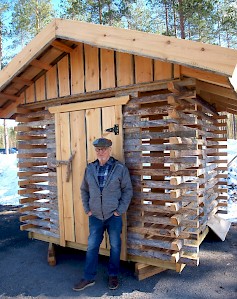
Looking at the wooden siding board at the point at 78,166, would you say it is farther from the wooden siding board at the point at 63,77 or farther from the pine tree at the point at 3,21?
the pine tree at the point at 3,21

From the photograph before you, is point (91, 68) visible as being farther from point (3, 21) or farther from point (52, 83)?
point (3, 21)

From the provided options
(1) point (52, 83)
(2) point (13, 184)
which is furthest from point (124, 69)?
(2) point (13, 184)

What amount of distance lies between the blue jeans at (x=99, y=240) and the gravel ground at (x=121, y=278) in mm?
251

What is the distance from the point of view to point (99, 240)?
382 cm

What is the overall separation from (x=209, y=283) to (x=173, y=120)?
2.34 metres

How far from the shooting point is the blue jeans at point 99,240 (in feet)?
12.2

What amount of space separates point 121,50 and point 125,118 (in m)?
1.00

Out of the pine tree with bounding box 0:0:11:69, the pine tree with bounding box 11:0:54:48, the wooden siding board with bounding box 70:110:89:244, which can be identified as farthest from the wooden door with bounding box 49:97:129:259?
the pine tree with bounding box 0:0:11:69

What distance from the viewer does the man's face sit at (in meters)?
3.68

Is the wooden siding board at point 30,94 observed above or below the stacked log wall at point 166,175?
above

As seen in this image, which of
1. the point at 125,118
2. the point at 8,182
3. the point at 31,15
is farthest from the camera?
the point at 31,15

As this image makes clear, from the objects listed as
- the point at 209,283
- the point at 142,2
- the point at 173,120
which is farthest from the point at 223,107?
the point at 142,2

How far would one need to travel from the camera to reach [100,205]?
12.1 feet

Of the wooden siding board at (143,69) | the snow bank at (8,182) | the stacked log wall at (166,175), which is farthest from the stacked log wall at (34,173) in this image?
the snow bank at (8,182)
